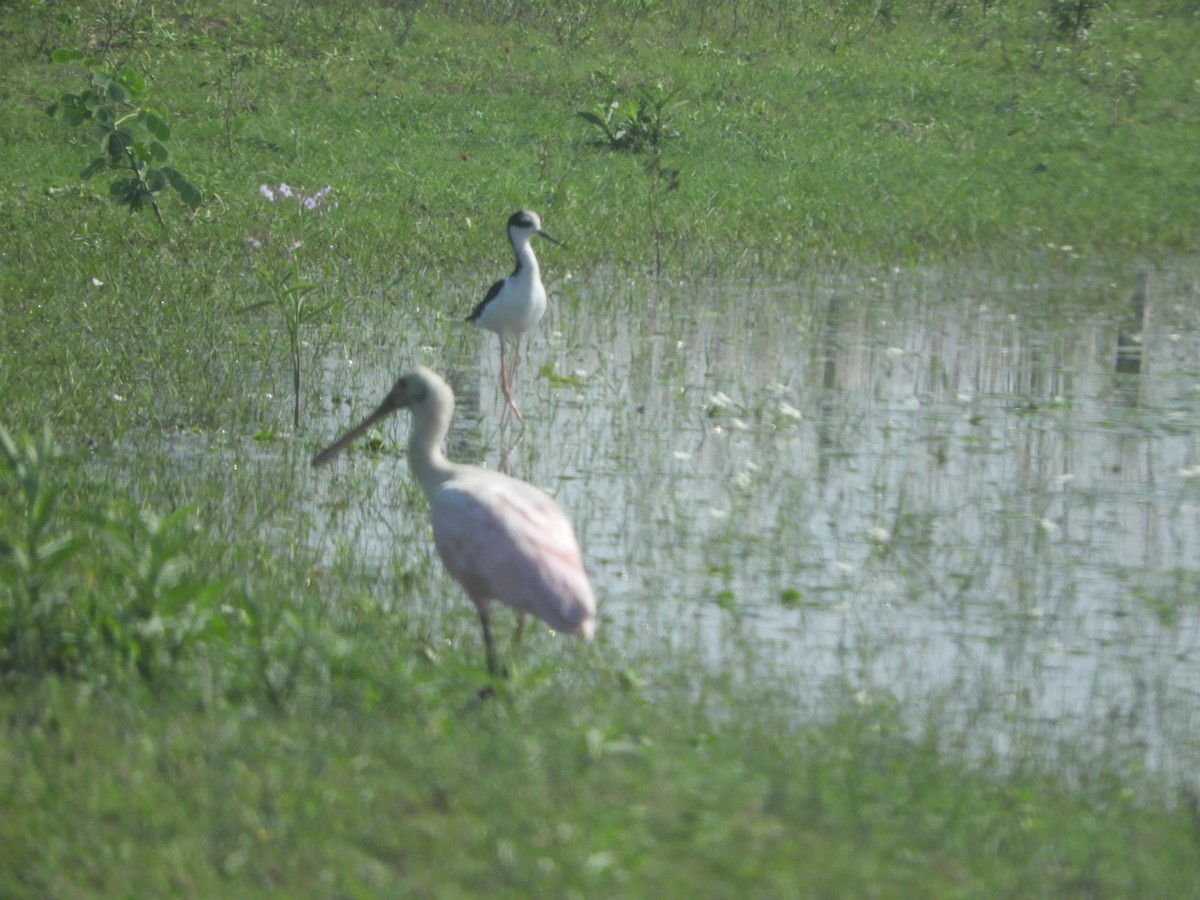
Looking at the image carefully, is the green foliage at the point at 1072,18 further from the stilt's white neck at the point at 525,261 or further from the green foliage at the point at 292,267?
the stilt's white neck at the point at 525,261

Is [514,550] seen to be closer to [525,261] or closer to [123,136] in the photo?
[525,261]

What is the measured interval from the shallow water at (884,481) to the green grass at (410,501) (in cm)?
28

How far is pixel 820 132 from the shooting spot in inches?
734

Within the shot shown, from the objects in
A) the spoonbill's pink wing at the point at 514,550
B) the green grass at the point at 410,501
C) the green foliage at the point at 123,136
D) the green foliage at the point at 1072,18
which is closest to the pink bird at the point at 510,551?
the spoonbill's pink wing at the point at 514,550

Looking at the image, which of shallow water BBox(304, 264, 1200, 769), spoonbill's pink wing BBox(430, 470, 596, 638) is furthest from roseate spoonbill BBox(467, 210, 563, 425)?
spoonbill's pink wing BBox(430, 470, 596, 638)

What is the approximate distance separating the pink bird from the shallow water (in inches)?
23.0

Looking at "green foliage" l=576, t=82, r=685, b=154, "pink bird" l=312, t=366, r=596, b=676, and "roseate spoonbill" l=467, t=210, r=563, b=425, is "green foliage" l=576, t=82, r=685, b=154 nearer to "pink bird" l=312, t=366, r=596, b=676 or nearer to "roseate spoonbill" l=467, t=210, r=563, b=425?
"roseate spoonbill" l=467, t=210, r=563, b=425

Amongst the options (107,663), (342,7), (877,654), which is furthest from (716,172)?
(107,663)

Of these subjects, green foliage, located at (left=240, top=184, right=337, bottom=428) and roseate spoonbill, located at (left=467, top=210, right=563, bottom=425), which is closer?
green foliage, located at (left=240, top=184, right=337, bottom=428)

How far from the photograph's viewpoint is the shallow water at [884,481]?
579 cm

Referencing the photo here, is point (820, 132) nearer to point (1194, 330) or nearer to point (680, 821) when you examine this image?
point (1194, 330)

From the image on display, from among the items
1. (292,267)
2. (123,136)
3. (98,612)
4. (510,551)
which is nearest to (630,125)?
(123,136)

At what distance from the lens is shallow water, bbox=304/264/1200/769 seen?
579cm

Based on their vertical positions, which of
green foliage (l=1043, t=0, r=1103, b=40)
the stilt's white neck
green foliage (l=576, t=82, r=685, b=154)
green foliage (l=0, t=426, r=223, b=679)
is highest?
green foliage (l=1043, t=0, r=1103, b=40)
